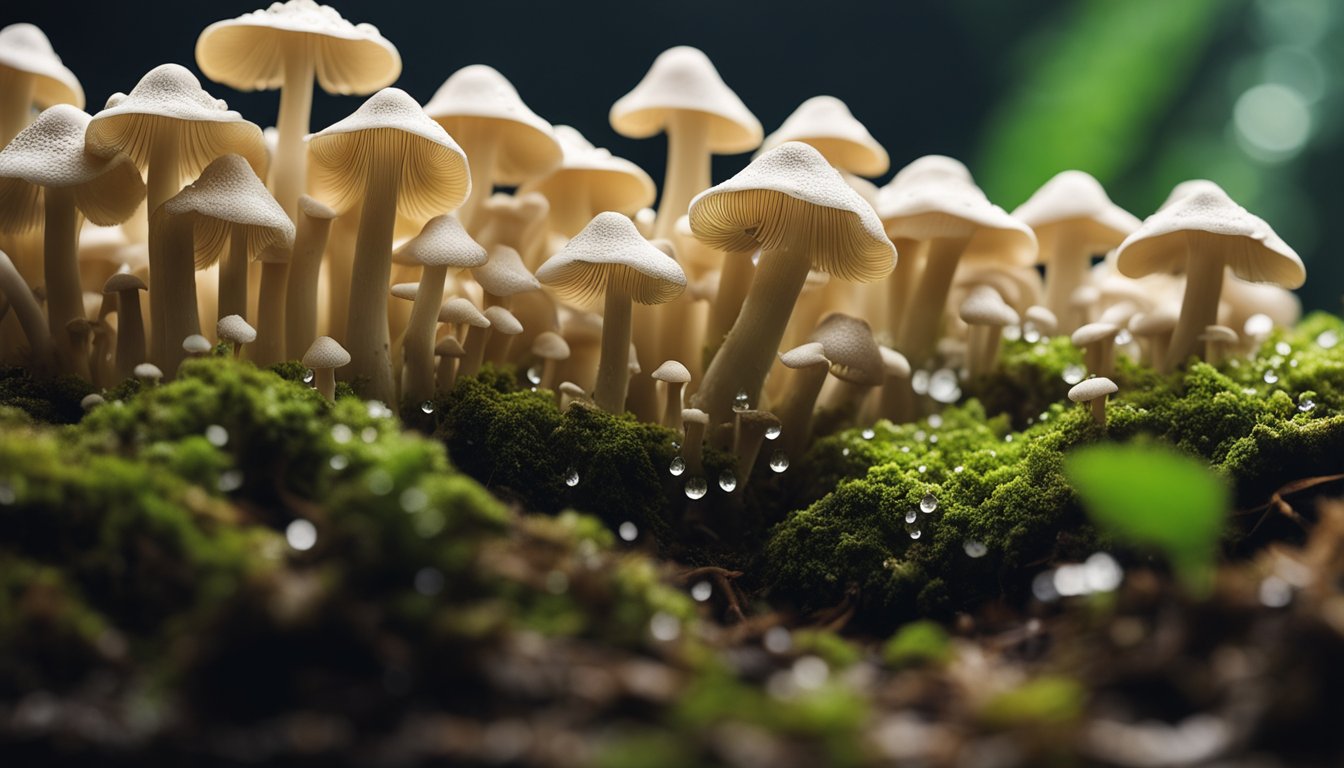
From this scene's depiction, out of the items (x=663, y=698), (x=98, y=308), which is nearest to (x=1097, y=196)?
(x=663, y=698)

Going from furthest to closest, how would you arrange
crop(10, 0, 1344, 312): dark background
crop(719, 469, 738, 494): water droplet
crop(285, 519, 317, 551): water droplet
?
1. crop(10, 0, 1344, 312): dark background
2. crop(719, 469, 738, 494): water droplet
3. crop(285, 519, 317, 551): water droplet

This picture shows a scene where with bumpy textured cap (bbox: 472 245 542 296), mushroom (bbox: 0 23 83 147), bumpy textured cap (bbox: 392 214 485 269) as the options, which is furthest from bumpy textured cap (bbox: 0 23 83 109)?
bumpy textured cap (bbox: 472 245 542 296)

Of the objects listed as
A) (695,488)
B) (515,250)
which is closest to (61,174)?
(515,250)

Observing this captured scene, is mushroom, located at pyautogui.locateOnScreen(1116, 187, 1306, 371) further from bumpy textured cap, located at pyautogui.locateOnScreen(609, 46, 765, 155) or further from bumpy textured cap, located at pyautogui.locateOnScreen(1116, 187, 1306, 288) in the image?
bumpy textured cap, located at pyautogui.locateOnScreen(609, 46, 765, 155)

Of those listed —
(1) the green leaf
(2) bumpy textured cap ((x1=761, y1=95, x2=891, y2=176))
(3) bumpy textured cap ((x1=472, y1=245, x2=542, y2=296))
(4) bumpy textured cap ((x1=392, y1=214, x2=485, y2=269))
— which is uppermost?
(2) bumpy textured cap ((x1=761, y1=95, x2=891, y2=176))

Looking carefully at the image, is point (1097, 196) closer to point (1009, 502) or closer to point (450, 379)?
point (1009, 502)

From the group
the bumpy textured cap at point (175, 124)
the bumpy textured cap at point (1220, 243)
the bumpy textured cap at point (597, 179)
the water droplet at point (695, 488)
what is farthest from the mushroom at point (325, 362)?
the bumpy textured cap at point (1220, 243)

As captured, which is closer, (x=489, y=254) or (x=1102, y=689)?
(x=1102, y=689)

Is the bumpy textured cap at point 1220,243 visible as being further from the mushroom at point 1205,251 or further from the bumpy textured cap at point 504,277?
the bumpy textured cap at point 504,277
